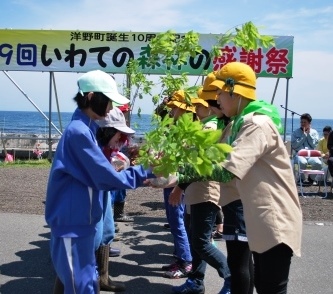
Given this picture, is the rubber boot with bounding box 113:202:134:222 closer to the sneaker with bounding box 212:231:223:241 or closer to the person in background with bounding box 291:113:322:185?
the sneaker with bounding box 212:231:223:241

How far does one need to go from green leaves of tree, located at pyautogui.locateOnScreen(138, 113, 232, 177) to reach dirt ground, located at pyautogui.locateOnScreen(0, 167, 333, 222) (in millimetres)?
5063

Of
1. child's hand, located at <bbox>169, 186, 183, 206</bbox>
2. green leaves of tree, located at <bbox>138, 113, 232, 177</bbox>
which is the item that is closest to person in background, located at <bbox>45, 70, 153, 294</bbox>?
green leaves of tree, located at <bbox>138, 113, 232, 177</bbox>

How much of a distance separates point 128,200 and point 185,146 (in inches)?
246

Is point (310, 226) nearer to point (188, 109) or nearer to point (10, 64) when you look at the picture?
point (188, 109)

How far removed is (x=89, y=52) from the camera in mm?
11633

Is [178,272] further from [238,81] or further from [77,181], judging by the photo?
[238,81]

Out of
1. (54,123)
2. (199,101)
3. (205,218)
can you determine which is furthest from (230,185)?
(54,123)

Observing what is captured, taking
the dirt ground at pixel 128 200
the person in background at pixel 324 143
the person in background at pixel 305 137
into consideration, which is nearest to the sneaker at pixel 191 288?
the dirt ground at pixel 128 200

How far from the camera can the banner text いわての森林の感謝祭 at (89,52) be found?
11.3 meters

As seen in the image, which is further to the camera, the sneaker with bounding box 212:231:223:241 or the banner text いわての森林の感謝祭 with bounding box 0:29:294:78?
the banner text いわての森林の感謝祭 with bounding box 0:29:294:78

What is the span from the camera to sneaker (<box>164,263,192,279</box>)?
4.53 meters

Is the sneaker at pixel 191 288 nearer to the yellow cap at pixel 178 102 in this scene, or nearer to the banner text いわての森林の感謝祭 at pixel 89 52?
the yellow cap at pixel 178 102

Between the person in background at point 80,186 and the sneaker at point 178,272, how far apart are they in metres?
1.85

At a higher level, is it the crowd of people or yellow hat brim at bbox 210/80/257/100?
yellow hat brim at bbox 210/80/257/100
